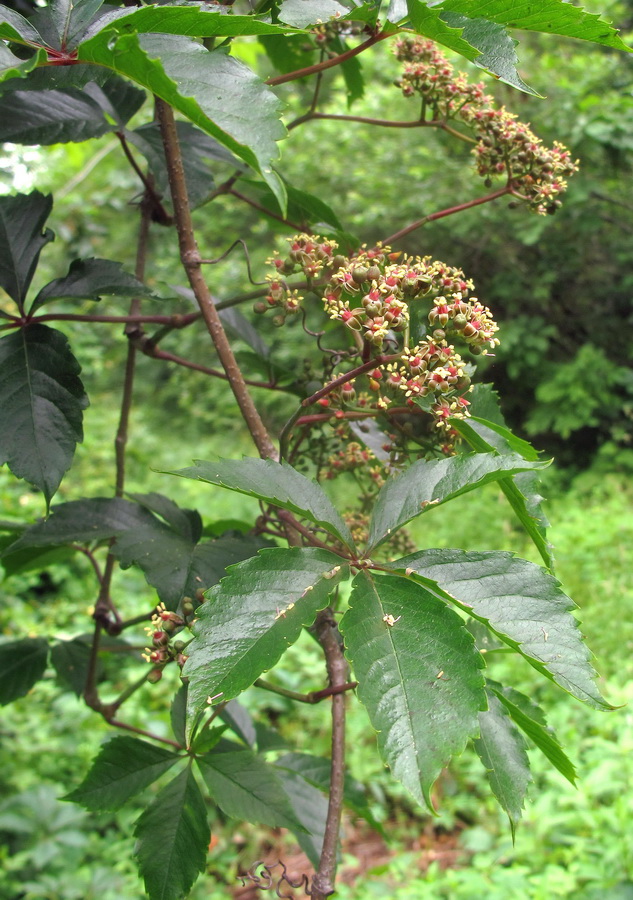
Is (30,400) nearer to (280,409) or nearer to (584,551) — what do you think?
(584,551)

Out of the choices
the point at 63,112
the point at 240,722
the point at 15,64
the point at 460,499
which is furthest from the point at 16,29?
the point at 460,499

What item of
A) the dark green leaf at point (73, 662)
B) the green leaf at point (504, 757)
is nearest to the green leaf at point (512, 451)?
the green leaf at point (504, 757)

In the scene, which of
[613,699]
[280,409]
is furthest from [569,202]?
[613,699]

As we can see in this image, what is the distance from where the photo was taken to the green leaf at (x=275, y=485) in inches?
18.8

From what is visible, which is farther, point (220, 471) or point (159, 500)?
point (159, 500)

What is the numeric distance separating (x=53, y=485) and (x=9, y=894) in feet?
5.87

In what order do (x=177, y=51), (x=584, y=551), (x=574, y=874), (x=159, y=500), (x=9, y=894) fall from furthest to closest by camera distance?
(x=584, y=551) → (x=9, y=894) → (x=574, y=874) → (x=159, y=500) → (x=177, y=51)

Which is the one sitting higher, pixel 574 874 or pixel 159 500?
pixel 159 500

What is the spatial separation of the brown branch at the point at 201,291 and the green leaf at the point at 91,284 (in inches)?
2.9

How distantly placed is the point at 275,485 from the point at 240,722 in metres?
0.60

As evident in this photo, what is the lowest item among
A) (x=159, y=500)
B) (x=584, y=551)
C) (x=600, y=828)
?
(x=584, y=551)

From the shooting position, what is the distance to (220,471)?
0.48 meters

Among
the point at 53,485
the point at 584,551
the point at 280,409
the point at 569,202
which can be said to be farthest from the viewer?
the point at 280,409

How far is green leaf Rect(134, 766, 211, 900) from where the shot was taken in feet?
1.97
